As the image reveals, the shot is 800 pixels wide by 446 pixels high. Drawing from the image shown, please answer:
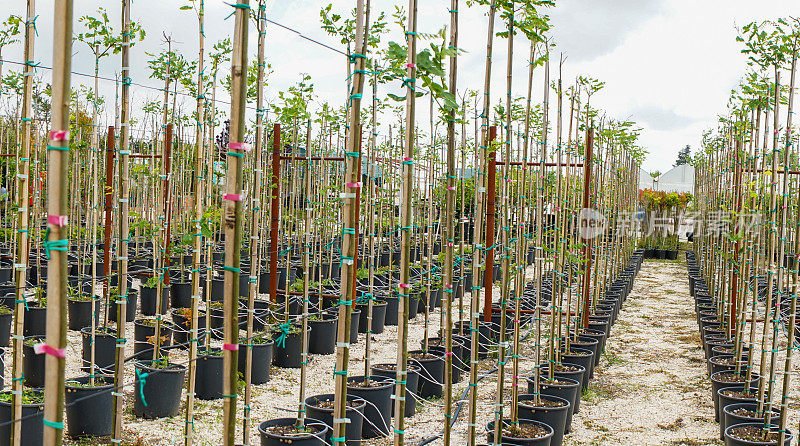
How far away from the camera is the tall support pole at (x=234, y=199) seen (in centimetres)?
151

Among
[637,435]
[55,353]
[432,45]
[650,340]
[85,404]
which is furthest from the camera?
[650,340]

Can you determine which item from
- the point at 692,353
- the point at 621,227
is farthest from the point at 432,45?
the point at 621,227

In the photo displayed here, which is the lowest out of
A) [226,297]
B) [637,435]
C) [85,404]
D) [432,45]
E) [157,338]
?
[637,435]

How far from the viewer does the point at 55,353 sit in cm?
125

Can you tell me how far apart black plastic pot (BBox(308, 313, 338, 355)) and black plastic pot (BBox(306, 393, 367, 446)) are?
6.41 ft

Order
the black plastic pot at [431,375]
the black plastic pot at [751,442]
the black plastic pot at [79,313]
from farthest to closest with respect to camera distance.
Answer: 1. the black plastic pot at [79,313]
2. the black plastic pot at [431,375]
3. the black plastic pot at [751,442]

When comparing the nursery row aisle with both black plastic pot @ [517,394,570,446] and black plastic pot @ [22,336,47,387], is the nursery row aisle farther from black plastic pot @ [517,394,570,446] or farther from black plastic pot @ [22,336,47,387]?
black plastic pot @ [22,336,47,387]

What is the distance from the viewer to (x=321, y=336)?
5.83 m

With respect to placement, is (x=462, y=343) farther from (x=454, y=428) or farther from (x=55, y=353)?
(x=55, y=353)

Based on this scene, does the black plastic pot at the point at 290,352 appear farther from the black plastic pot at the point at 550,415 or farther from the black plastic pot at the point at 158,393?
the black plastic pot at the point at 550,415

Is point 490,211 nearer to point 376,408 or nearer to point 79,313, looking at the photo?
point 376,408

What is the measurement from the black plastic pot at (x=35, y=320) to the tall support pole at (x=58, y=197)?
4768 mm

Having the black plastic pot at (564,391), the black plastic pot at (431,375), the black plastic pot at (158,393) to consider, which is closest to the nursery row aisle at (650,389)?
the black plastic pot at (564,391)

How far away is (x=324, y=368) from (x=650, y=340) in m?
3.92
